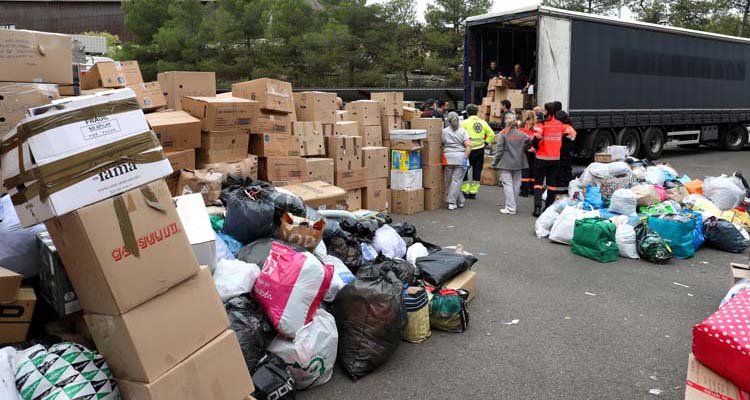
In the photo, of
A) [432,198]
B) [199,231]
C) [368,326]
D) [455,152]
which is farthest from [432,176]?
[199,231]

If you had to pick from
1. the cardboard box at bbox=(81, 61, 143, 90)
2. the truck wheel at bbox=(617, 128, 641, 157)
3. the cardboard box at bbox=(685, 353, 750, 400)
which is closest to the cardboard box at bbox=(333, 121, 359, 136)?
the cardboard box at bbox=(81, 61, 143, 90)

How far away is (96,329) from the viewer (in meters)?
2.60

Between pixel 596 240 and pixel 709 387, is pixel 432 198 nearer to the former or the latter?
pixel 596 240

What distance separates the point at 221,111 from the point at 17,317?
369 cm

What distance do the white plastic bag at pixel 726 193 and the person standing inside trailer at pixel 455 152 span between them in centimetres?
343

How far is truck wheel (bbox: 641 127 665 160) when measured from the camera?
563 inches

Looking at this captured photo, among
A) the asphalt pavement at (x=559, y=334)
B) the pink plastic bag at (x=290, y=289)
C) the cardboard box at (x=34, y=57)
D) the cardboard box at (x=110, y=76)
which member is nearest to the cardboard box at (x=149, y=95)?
the cardboard box at (x=110, y=76)

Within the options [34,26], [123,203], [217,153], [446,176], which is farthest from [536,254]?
[34,26]

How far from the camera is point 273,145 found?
6789 millimetres

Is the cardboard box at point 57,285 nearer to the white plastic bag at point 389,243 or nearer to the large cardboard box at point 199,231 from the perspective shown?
the large cardboard box at point 199,231

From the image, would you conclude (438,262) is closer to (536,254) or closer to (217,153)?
(536,254)

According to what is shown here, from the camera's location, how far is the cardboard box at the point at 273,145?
6723mm

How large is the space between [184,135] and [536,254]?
405 centimetres

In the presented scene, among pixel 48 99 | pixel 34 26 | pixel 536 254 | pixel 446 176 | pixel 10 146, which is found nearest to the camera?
pixel 10 146
